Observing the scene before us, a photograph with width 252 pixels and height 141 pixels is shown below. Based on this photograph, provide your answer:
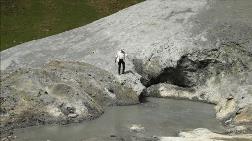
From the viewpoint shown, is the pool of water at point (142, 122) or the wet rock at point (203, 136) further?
the pool of water at point (142, 122)

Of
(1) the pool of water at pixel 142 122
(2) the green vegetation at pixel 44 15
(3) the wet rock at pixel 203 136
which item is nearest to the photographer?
(3) the wet rock at pixel 203 136

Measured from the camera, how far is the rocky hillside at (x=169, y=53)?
142ft

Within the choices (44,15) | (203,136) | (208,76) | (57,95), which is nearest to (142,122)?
(203,136)

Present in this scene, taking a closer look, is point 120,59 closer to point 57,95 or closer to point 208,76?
point 208,76

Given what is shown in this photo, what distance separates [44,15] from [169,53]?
25.9 metres

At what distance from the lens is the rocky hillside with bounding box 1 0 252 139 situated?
142 feet

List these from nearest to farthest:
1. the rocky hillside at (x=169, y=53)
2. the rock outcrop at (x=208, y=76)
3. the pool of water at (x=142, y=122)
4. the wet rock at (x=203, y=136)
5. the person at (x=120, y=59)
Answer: the wet rock at (x=203, y=136), the pool of water at (x=142, y=122), the rocky hillside at (x=169, y=53), the rock outcrop at (x=208, y=76), the person at (x=120, y=59)

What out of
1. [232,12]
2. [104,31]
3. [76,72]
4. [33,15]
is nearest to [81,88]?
[76,72]

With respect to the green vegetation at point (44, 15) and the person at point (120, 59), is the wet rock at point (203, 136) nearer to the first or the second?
the person at point (120, 59)

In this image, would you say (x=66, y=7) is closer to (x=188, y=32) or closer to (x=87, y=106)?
(x=188, y=32)

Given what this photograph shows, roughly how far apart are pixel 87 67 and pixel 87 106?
27.6 ft

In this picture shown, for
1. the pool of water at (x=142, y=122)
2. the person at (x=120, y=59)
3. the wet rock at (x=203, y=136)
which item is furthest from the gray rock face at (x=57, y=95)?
the wet rock at (x=203, y=136)

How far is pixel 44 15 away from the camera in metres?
68.6

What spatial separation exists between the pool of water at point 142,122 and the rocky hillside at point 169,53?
5.33 feet
